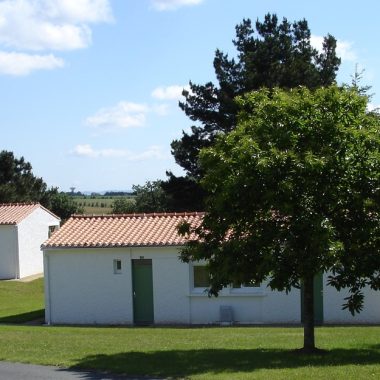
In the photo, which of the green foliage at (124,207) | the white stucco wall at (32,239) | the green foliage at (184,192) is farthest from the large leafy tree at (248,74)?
the green foliage at (124,207)

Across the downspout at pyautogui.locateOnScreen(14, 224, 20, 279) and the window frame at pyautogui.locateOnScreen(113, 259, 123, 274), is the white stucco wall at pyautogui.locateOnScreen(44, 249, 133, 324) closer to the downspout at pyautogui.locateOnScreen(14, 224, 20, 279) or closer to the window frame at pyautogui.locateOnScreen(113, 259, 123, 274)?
the window frame at pyautogui.locateOnScreen(113, 259, 123, 274)

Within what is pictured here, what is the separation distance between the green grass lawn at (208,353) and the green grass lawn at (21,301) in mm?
6560

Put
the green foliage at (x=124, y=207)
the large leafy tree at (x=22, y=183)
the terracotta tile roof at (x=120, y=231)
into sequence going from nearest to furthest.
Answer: the terracotta tile roof at (x=120, y=231), the large leafy tree at (x=22, y=183), the green foliage at (x=124, y=207)

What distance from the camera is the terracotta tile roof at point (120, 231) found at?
21.9 metres

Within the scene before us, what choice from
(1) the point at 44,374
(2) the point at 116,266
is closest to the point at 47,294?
(2) the point at 116,266

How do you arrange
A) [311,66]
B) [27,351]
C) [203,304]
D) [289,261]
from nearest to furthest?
[289,261], [27,351], [203,304], [311,66]

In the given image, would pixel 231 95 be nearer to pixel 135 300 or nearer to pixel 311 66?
pixel 311 66

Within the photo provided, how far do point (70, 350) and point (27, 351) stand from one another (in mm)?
860

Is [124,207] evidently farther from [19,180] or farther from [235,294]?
[235,294]

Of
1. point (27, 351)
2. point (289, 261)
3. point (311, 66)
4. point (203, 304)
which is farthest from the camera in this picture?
point (311, 66)

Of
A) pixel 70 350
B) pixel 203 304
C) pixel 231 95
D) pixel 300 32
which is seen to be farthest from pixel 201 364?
pixel 300 32

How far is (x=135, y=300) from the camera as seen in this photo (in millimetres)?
22156

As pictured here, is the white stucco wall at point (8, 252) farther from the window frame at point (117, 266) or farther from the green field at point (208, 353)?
the green field at point (208, 353)

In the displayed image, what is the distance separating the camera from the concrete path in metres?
10.7
